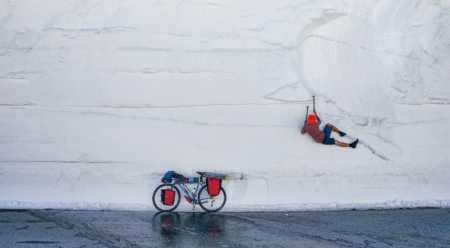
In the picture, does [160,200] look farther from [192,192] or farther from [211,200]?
[211,200]

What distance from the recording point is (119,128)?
34.3 ft

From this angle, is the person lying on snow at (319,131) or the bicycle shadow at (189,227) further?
the person lying on snow at (319,131)

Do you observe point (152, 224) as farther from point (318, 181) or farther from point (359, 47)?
point (359, 47)

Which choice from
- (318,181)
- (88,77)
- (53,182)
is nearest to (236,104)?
(318,181)

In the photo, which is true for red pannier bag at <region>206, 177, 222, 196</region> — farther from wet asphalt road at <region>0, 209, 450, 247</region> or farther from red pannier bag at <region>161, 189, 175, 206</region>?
red pannier bag at <region>161, 189, 175, 206</region>

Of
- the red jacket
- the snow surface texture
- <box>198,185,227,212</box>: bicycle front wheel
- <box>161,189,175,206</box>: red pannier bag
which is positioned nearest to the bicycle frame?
<box>198,185,227,212</box>: bicycle front wheel

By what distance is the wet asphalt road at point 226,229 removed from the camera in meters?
7.72

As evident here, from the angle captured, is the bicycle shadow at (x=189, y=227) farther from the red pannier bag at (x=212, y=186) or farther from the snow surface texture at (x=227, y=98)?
the snow surface texture at (x=227, y=98)

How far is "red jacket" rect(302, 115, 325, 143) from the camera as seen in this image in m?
9.99

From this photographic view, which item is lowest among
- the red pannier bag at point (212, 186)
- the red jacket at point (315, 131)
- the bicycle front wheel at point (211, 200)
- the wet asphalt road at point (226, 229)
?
the wet asphalt road at point (226, 229)

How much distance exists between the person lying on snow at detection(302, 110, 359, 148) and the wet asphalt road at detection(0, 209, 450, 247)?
127 centimetres

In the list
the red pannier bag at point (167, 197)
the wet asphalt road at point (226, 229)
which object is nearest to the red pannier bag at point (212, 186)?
the wet asphalt road at point (226, 229)

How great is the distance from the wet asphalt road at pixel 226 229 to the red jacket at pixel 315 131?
1.34 metres

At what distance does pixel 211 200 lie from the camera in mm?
9805
